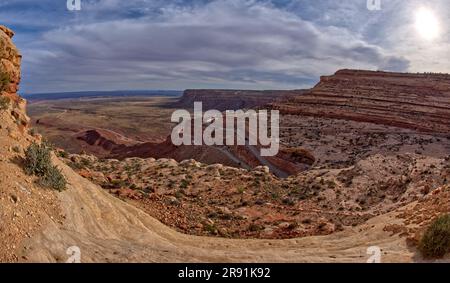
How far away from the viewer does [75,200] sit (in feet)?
36.4

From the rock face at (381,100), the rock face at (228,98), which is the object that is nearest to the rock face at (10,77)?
the rock face at (381,100)

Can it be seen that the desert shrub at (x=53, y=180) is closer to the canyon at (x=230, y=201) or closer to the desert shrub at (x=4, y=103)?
the canyon at (x=230, y=201)

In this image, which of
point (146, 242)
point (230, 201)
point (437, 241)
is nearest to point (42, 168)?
point (146, 242)

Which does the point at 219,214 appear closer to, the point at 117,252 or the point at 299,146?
the point at 117,252

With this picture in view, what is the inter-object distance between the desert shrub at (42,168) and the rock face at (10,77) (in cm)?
218

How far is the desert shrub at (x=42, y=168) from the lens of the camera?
10.5 metres

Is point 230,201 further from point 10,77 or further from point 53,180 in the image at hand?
point 10,77

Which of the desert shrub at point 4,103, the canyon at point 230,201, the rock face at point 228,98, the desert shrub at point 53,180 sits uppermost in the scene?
the rock face at point 228,98

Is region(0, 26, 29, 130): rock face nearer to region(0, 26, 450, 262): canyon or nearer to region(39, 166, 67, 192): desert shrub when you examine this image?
region(0, 26, 450, 262): canyon

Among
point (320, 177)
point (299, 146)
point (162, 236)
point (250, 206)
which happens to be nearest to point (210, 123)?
A: point (299, 146)

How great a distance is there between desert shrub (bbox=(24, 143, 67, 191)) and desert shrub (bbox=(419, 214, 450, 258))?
8978 mm

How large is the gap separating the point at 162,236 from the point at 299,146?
26.4 m

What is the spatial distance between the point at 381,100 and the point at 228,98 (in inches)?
4734

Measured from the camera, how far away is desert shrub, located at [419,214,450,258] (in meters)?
9.41
